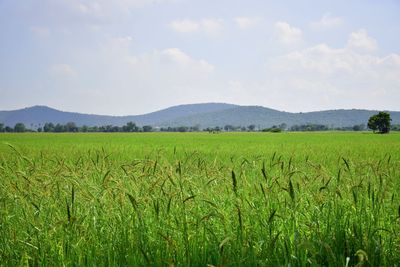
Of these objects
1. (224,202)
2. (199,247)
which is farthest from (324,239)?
(224,202)

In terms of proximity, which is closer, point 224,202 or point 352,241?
point 352,241

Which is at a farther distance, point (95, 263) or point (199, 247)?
point (199, 247)

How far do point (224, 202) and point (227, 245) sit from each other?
1787 millimetres

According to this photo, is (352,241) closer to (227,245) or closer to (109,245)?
(227,245)

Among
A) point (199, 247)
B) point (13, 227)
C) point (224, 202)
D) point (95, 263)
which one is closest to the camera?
point (95, 263)

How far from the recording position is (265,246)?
14.5ft

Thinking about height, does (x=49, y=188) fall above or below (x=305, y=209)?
above

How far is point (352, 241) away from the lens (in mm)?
4516

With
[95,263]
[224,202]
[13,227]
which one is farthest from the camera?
[224,202]

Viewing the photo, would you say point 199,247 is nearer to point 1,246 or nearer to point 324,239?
point 324,239

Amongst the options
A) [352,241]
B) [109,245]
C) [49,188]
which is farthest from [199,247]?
[49,188]

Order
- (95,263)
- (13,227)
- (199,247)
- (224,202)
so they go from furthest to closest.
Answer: (224,202), (13,227), (199,247), (95,263)

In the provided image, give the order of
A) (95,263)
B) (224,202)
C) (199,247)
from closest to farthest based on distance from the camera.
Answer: (95,263) → (199,247) → (224,202)

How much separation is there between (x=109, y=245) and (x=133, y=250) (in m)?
0.30
